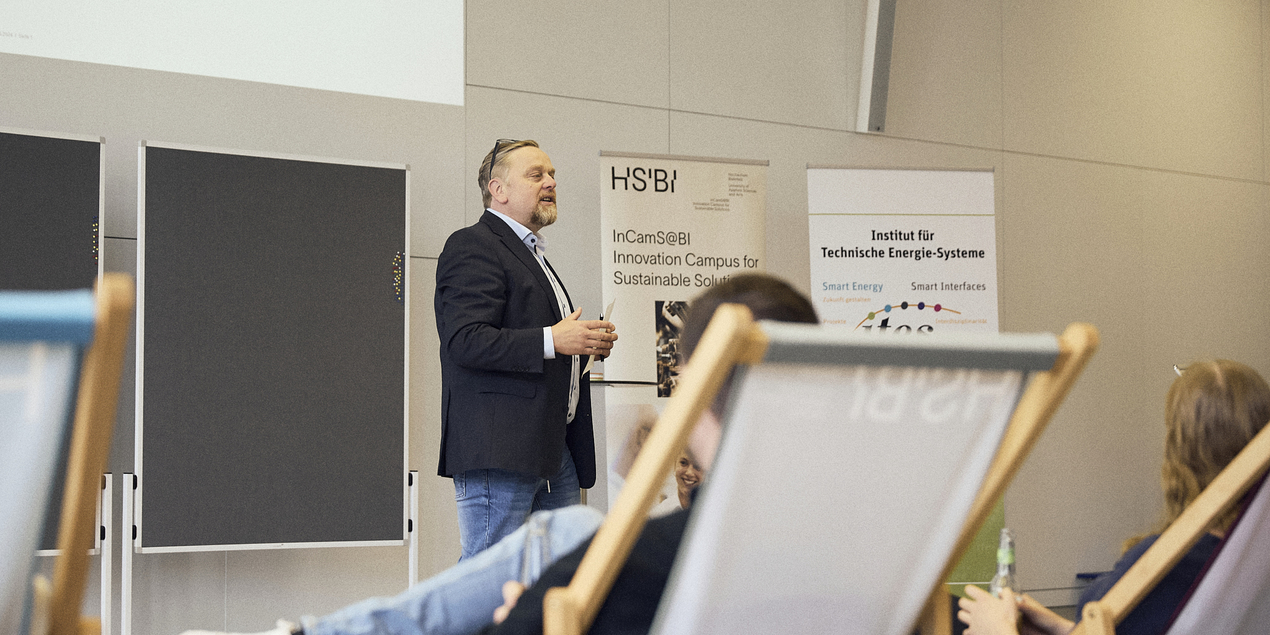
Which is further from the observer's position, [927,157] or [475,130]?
[927,157]

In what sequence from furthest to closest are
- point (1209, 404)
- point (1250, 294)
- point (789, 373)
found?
point (1250, 294), point (1209, 404), point (789, 373)

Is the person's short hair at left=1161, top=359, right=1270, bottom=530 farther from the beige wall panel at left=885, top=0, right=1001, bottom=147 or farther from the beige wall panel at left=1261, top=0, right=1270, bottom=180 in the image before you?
the beige wall panel at left=1261, top=0, right=1270, bottom=180

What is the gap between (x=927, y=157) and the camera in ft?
17.5

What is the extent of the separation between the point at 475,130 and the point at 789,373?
342cm

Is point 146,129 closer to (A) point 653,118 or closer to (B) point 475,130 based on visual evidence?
(B) point 475,130

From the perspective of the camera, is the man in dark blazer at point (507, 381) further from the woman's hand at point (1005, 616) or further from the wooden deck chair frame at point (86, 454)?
the wooden deck chair frame at point (86, 454)

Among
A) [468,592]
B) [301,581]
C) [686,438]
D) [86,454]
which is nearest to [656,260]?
[301,581]

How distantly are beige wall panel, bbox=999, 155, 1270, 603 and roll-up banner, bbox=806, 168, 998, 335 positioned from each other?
3.76 ft

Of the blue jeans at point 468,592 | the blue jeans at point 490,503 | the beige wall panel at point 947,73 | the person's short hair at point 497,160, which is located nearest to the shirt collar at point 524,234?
the person's short hair at point 497,160

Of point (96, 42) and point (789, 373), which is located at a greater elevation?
point (96, 42)

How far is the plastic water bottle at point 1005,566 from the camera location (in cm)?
403

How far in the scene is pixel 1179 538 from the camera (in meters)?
1.33

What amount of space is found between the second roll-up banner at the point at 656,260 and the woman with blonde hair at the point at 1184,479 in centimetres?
218

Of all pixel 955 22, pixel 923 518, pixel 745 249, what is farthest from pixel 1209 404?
pixel 955 22
